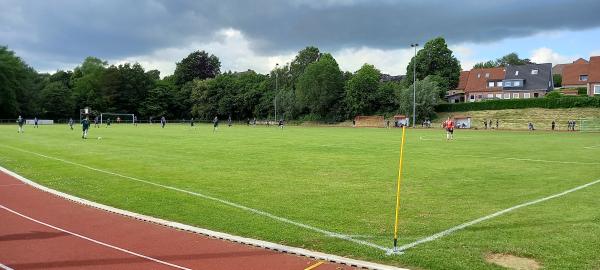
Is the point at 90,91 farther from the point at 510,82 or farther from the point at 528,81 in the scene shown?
the point at 528,81

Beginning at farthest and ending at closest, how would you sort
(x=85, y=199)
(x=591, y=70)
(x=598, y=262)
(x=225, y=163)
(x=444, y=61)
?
(x=444, y=61) < (x=591, y=70) < (x=225, y=163) < (x=85, y=199) < (x=598, y=262)

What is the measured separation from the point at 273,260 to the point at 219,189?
6397 millimetres

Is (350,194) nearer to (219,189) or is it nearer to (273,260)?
(219,189)

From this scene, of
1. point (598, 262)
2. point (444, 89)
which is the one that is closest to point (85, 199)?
point (598, 262)

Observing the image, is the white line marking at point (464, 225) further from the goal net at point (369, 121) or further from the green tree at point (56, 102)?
the green tree at point (56, 102)

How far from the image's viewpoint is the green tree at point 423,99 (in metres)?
81.1

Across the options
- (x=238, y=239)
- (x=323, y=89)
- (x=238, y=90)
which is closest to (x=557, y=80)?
(x=323, y=89)

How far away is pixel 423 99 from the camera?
8094 centimetres

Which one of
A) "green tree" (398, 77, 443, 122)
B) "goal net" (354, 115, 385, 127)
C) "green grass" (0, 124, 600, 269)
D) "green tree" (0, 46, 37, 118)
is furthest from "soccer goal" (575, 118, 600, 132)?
"green tree" (0, 46, 37, 118)

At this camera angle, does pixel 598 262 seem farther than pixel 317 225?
No

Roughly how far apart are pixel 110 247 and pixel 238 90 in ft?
372

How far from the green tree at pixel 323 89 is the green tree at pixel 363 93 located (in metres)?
4.41

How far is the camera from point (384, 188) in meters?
13.8

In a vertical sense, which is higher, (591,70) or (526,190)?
(591,70)
